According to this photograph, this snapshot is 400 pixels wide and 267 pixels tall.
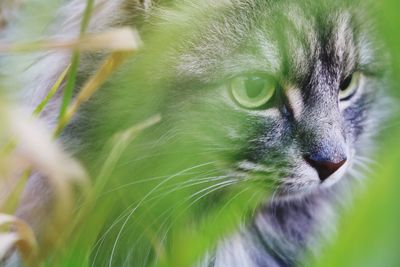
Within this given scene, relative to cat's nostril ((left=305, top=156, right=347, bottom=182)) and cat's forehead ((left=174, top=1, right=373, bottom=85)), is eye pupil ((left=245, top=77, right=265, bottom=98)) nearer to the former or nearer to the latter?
cat's forehead ((left=174, top=1, right=373, bottom=85))

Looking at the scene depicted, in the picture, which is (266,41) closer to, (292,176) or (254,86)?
(254,86)

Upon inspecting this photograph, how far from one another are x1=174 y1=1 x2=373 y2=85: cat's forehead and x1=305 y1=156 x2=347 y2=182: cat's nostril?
0.54 feet

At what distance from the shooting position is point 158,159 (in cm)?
124

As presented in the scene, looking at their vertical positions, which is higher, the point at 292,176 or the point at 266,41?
the point at 266,41

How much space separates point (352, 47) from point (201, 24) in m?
0.32

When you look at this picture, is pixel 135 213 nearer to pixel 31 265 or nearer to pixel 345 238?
pixel 31 265

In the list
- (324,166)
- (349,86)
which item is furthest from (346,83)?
(324,166)

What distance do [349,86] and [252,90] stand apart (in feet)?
0.93

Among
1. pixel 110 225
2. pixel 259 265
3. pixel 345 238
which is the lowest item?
pixel 259 265

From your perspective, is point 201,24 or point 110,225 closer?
point 201,24

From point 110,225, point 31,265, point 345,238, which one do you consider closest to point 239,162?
point 110,225

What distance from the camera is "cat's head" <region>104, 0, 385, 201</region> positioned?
1157 millimetres

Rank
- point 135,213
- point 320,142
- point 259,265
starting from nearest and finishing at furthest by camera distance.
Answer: point 320,142 < point 135,213 < point 259,265

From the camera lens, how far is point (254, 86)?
121 centimetres
